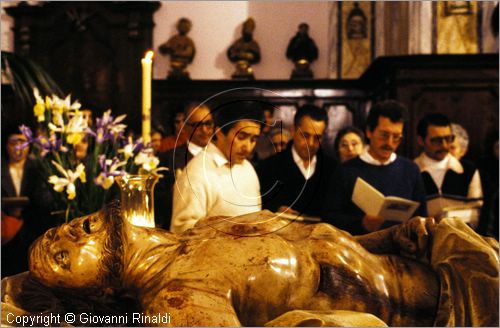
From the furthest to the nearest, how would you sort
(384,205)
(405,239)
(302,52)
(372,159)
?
(302,52), (372,159), (384,205), (405,239)

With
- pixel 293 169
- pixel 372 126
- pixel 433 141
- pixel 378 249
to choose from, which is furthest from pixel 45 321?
pixel 433 141

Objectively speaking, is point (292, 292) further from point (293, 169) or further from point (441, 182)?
point (441, 182)

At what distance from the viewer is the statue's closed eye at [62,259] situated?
3.54 feet

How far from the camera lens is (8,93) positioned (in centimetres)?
860

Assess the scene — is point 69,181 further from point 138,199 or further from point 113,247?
point 113,247

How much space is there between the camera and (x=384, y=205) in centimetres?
267

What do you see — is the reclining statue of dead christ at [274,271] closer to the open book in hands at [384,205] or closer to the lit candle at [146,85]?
the lit candle at [146,85]

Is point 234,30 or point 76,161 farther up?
point 234,30

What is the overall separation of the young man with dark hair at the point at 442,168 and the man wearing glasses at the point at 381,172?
631 millimetres

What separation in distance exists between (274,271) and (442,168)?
2885mm

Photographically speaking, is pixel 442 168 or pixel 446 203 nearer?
pixel 446 203

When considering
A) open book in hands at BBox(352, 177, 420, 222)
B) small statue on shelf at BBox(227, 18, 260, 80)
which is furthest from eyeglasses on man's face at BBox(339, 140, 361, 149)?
small statue on shelf at BBox(227, 18, 260, 80)

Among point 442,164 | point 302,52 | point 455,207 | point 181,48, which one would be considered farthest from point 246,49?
point 455,207

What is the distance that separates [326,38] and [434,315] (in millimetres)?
9086
